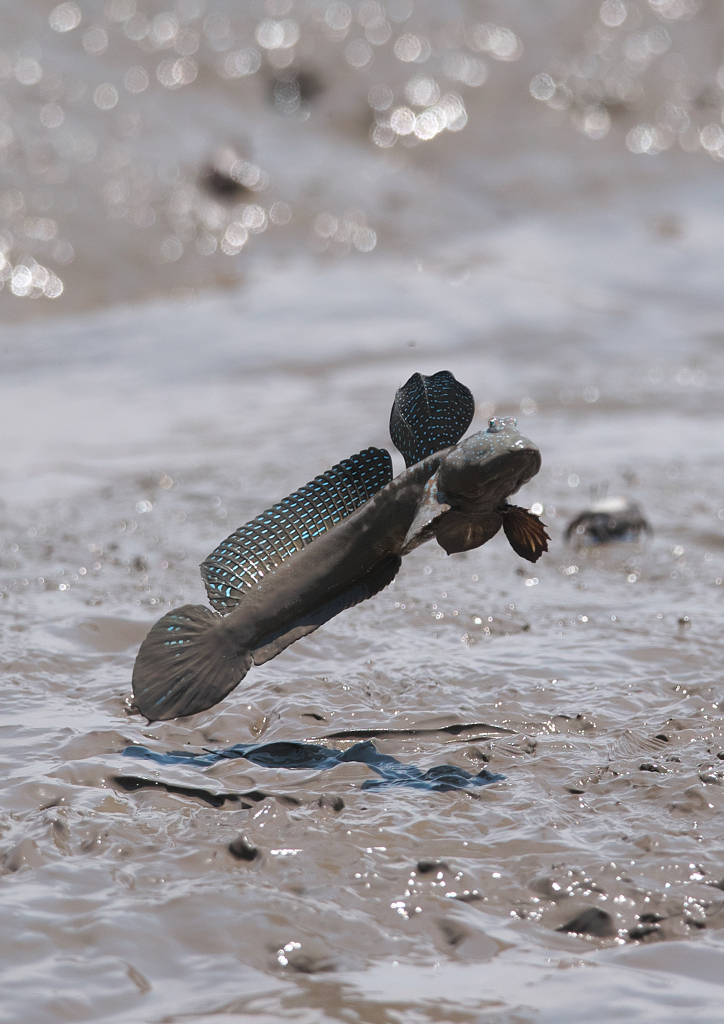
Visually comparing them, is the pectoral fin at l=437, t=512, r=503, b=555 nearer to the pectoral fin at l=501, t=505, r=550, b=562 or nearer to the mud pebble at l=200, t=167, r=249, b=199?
the pectoral fin at l=501, t=505, r=550, b=562

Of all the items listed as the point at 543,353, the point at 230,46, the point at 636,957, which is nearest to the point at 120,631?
the point at 636,957

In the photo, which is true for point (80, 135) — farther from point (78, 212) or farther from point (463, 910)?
point (463, 910)

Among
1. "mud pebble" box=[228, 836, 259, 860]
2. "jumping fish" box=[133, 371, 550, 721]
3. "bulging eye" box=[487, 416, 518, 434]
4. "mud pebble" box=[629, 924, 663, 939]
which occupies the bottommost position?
"mud pebble" box=[629, 924, 663, 939]

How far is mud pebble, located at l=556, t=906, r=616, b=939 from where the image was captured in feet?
7.41

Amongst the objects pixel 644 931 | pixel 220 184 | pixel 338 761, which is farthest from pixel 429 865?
pixel 220 184

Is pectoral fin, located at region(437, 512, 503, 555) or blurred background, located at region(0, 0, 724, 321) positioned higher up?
blurred background, located at region(0, 0, 724, 321)

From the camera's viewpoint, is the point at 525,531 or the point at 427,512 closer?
the point at 427,512

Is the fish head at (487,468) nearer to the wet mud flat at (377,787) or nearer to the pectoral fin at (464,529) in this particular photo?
the pectoral fin at (464,529)

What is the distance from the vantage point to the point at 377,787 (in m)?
2.80

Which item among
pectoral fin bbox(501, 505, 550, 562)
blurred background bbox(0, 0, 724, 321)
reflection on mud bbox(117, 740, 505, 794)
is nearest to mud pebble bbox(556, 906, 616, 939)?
reflection on mud bbox(117, 740, 505, 794)

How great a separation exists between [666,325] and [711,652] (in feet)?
16.0

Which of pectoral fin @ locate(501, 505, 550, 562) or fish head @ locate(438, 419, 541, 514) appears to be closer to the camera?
fish head @ locate(438, 419, 541, 514)

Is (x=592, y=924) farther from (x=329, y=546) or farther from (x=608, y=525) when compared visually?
(x=608, y=525)

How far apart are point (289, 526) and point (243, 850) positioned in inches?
32.5
